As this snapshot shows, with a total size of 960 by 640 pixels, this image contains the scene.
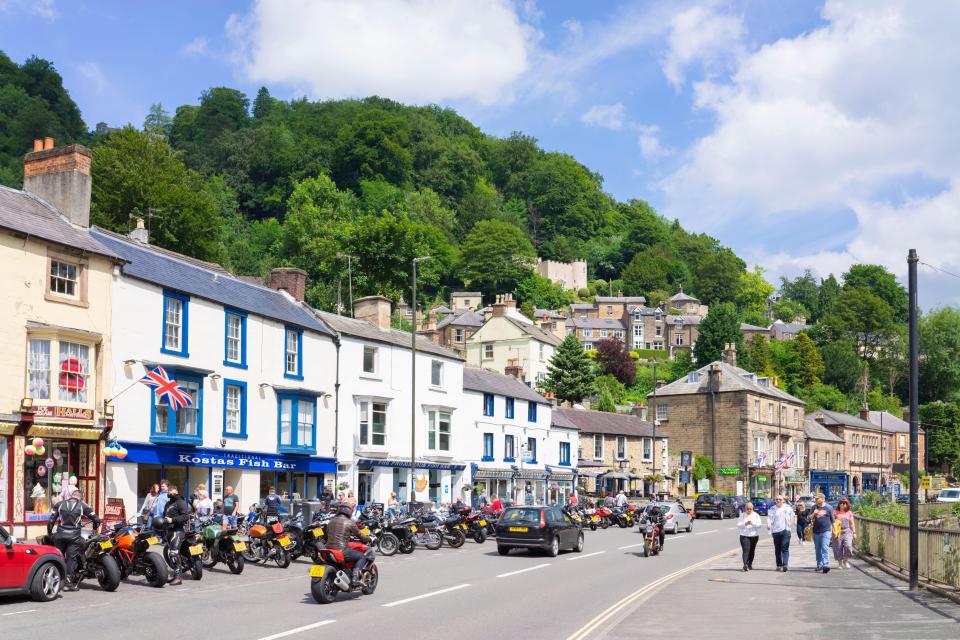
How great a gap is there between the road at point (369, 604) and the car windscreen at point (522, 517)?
2346mm

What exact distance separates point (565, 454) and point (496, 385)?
9554 millimetres

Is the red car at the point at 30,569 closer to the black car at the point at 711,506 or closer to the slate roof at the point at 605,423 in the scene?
the slate roof at the point at 605,423

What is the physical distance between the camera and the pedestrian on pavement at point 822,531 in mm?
23594

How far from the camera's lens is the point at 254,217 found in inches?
5281

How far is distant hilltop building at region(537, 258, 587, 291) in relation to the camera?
167 m

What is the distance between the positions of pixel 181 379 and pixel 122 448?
13.3 ft

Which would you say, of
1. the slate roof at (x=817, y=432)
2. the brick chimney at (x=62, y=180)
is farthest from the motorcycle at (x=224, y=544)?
the slate roof at (x=817, y=432)

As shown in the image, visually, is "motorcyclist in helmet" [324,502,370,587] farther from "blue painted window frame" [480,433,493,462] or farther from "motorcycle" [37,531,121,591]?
"blue painted window frame" [480,433,493,462]

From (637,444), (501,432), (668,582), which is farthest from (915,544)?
(637,444)

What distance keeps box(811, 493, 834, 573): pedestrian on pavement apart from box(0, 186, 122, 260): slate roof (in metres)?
21.0

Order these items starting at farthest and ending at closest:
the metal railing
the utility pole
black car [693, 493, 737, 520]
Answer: black car [693, 493, 737, 520], the utility pole, the metal railing

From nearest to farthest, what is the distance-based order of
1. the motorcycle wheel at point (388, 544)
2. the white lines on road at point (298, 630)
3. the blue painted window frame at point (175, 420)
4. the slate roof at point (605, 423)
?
the white lines on road at point (298, 630) < the motorcycle wheel at point (388, 544) < the blue painted window frame at point (175, 420) < the slate roof at point (605, 423)

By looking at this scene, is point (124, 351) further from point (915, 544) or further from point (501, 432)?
point (501, 432)

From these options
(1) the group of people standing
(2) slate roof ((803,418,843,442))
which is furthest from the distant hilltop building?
(1) the group of people standing
